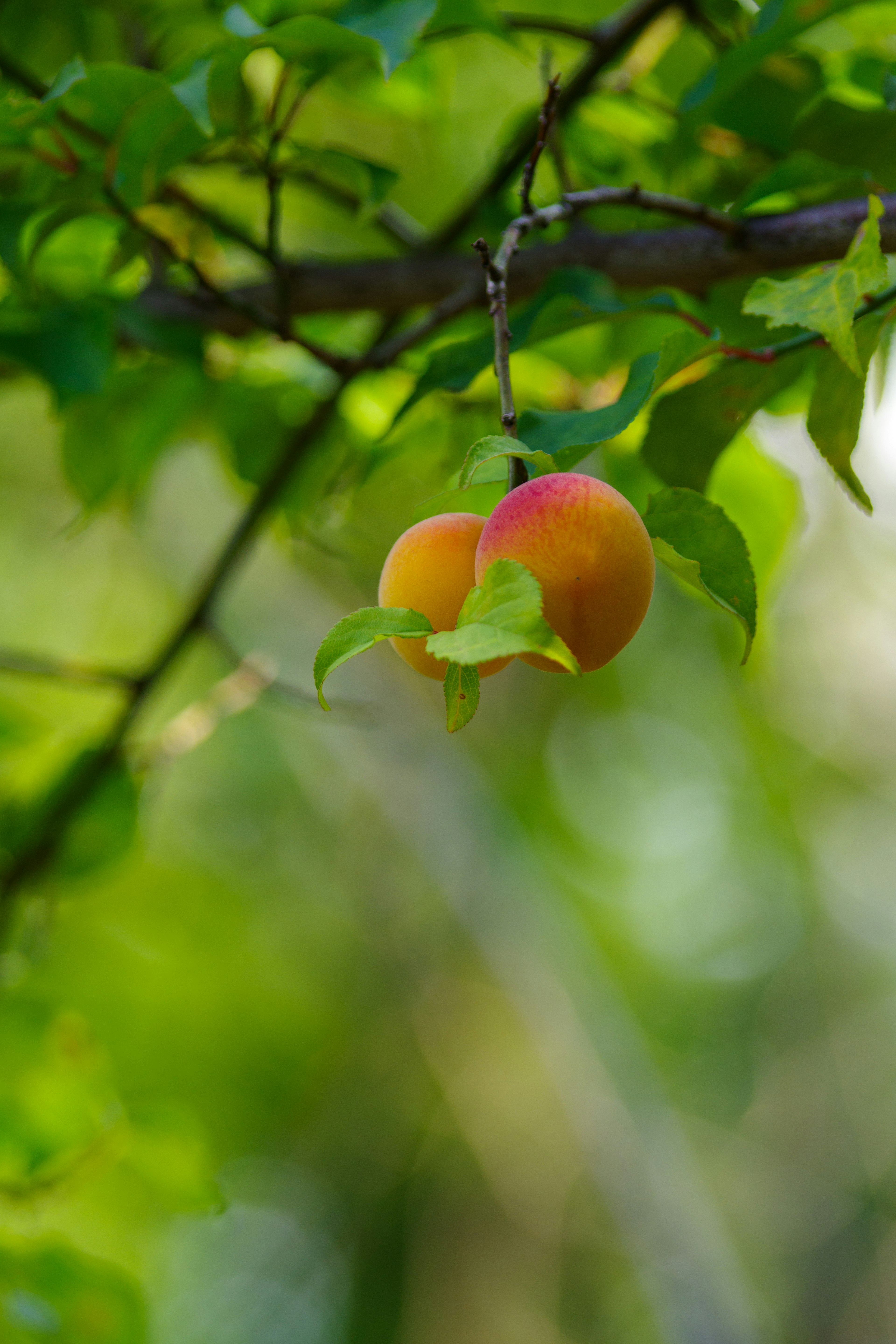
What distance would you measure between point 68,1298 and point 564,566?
89 cm

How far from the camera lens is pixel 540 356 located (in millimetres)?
916

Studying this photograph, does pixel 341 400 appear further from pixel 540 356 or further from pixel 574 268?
pixel 574 268

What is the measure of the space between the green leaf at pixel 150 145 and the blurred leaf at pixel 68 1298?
907 mm

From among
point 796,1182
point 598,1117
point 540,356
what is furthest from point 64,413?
point 796,1182

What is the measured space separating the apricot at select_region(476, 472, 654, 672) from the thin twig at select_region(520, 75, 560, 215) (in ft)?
0.55

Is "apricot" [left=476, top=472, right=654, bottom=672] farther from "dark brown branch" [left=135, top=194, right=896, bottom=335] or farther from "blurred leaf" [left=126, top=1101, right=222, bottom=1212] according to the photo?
"blurred leaf" [left=126, top=1101, right=222, bottom=1212]

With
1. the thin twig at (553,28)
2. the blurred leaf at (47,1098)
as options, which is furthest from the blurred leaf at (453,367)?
the blurred leaf at (47,1098)

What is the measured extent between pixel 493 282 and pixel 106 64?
0.32 meters

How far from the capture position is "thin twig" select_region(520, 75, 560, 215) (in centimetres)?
43

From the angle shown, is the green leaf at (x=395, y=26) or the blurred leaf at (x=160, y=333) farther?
the blurred leaf at (x=160, y=333)

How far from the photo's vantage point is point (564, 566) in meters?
0.33

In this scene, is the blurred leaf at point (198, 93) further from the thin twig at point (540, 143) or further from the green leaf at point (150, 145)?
the thin twig at point (540, 143)

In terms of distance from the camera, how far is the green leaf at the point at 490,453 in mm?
332

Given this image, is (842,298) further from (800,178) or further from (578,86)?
(578,86)
